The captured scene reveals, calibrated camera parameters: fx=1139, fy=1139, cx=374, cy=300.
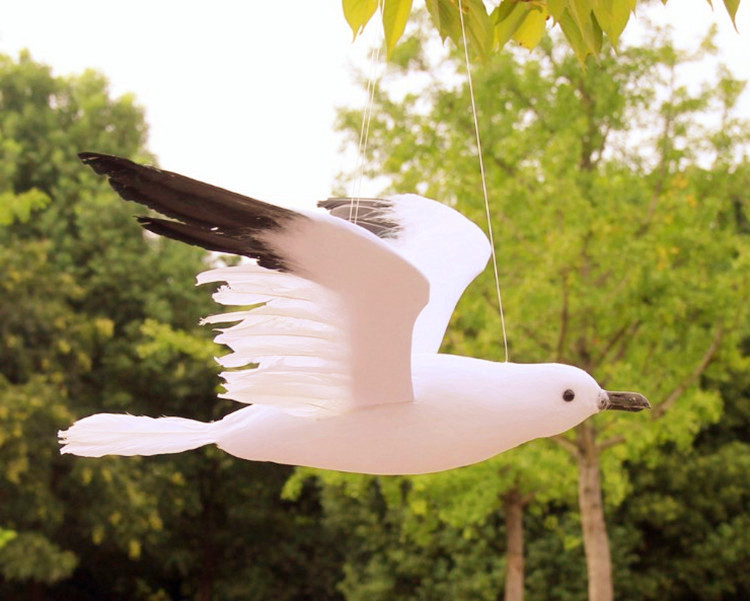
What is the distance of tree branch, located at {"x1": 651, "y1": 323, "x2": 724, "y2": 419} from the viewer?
8164 mm

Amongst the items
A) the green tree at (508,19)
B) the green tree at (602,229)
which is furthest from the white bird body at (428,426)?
the green tree at (602,229)

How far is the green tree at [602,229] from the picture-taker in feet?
25.6

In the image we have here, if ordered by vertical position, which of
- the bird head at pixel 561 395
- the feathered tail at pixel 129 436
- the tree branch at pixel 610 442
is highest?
the tree branch at pixel 610 442

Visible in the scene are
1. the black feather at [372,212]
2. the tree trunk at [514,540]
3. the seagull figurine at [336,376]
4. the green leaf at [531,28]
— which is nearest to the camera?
the seagull figurine at [336,376]

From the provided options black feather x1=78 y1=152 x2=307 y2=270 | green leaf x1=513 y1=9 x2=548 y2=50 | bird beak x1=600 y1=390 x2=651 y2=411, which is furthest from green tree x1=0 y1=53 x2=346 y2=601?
black feather x1=78 y1=152 x2=307 y2=270

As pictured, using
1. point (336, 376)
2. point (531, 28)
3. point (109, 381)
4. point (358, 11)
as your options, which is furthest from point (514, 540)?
point (336, 376)

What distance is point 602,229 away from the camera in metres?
7.75

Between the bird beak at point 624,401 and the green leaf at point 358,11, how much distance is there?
0.77 meters

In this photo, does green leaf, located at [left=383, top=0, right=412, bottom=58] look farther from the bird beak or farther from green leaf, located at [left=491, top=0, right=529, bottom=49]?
the bird beak

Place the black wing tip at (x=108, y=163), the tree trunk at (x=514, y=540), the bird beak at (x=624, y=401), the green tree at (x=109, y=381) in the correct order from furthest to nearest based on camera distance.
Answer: the green tree at (x=109, y=381) → the tree trunk at (x=514, y=540) → the bird beak at (x=624, y=401) → the black wing tip at (x=108, y=163)

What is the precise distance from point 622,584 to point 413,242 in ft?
32.0

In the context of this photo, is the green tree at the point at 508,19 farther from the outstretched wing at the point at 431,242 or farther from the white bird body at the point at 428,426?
the white bird body at the point at 428,426

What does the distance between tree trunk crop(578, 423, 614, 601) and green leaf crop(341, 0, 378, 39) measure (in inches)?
256

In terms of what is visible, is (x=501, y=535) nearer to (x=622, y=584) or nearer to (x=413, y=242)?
(x=622, y=584)
